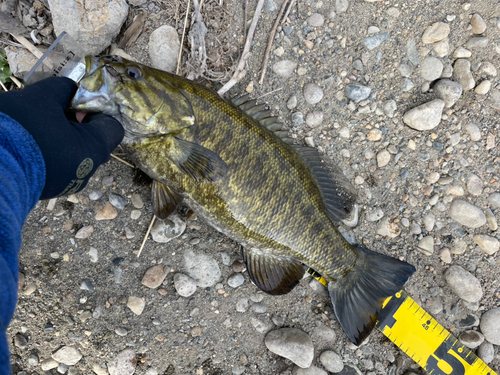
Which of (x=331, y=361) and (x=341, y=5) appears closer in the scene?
(x=331, y=361)

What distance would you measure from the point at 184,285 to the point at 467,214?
260cm

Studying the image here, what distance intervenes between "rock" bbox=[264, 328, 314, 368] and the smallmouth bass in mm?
354

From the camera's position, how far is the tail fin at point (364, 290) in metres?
2.77

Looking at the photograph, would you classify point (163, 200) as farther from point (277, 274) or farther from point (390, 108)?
point (390, 108)

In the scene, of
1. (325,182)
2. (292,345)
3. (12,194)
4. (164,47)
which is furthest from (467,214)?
(12,194)

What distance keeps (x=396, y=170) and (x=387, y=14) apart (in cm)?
143

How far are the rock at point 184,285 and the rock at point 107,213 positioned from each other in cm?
73

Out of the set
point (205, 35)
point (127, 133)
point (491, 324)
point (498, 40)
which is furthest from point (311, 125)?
point (491, 324)

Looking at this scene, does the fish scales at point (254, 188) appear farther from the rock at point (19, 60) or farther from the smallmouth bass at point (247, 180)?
the rock at point (19, 60)

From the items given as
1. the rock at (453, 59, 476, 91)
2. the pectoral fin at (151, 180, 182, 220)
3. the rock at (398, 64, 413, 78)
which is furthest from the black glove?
the rock at (453, 59, 476, 91)

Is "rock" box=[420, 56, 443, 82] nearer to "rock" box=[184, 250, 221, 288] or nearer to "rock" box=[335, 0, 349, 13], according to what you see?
"rock" box=[335, 0, 349, 13]

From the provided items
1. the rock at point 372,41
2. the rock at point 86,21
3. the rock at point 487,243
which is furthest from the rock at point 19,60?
the rock at point 487,243

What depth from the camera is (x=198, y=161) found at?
90.8 inches

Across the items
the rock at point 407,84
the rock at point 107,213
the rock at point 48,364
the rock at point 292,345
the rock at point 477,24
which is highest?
the rock at point 477,24
